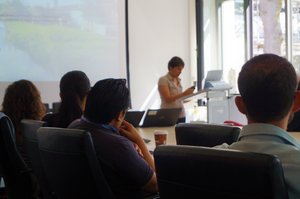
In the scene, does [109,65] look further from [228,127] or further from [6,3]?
[228,127]

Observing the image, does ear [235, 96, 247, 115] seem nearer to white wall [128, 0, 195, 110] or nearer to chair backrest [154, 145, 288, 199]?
chair backrest [154, 145, 288, 199]

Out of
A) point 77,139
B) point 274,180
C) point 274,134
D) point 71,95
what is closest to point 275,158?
point 274,180

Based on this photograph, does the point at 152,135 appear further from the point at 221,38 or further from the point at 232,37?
the point at 221,38

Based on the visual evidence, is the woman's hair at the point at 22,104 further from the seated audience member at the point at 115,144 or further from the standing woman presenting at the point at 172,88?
the standing woman presenting at the point at 172,88

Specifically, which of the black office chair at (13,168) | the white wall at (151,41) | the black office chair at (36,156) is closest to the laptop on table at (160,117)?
the black office chair at (13,168)

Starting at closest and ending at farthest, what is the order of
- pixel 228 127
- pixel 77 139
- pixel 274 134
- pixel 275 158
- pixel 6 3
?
pixel 275 158 < pixel 274 134 < pixel 77 139 < pixel 228 127 < pixel 6 3

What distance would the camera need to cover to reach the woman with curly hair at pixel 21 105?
3180 mm

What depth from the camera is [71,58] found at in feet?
20.6

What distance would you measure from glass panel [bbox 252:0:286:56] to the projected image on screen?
203 cm

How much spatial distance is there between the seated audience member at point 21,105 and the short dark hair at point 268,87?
2.23 meters

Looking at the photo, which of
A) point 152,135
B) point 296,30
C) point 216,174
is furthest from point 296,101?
point 296,30

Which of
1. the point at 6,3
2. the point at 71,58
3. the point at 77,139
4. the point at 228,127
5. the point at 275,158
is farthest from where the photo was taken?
the point at 71,58

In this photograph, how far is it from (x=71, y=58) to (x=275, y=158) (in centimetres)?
549

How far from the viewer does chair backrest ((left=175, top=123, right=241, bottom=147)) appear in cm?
191
